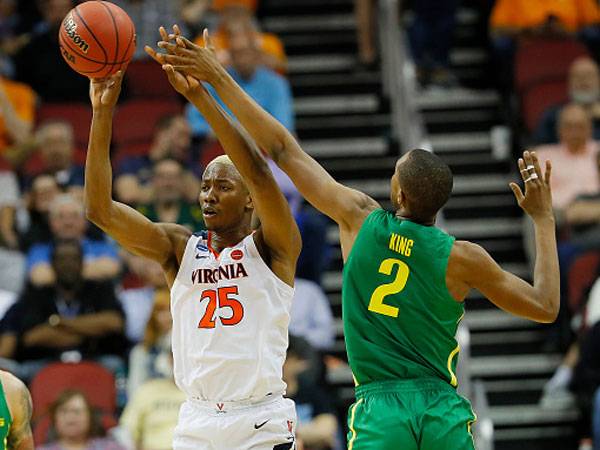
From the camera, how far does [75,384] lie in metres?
9.91

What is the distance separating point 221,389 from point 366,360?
670mm

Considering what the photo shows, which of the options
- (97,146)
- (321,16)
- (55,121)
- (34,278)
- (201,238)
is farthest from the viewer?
(321,16)

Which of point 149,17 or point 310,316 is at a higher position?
point 149,17

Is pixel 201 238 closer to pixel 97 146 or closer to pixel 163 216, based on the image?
pixel 97 146

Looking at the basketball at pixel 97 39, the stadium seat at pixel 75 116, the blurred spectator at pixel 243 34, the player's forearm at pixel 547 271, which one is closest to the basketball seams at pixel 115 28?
the basketball at pixel 97 39

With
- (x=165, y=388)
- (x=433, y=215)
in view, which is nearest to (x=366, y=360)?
(x=433, y=215)

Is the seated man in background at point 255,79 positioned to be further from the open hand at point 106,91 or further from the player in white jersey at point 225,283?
the open hand at point 106,91

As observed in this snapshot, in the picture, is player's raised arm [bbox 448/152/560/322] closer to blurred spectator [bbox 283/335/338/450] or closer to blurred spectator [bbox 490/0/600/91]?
blurred spectator [bbox 283/335/338/450]

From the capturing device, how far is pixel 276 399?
6172 mm

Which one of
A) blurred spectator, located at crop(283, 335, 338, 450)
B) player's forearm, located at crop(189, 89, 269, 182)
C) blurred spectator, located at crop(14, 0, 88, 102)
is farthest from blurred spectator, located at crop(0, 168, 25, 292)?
player's forearm, located at crop(189, 89, 269, 182)

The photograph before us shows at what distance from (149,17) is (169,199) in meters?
2.82

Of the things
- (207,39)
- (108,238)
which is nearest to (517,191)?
(207,39)

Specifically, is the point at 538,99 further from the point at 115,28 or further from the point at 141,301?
the point at 115,28

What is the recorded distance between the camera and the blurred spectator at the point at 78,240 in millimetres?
10820
